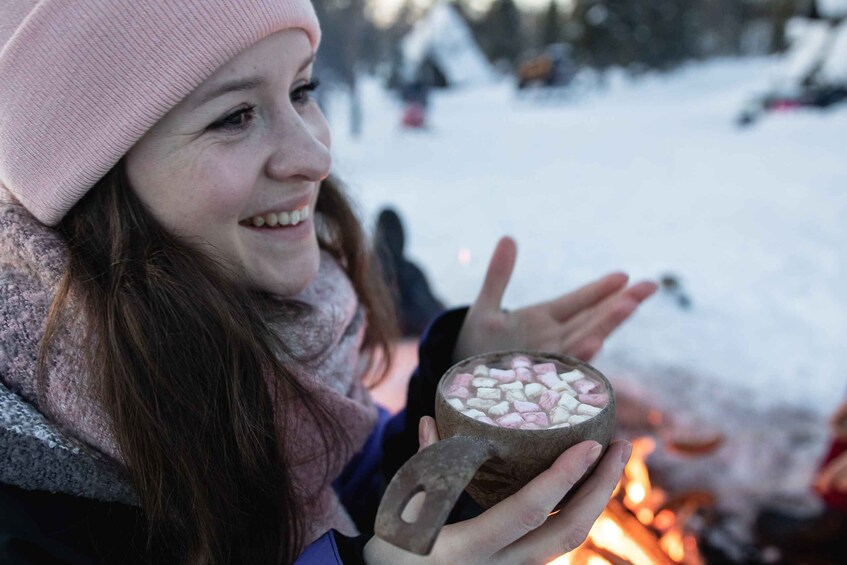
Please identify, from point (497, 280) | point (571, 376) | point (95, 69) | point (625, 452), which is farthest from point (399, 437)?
point (95, 69)

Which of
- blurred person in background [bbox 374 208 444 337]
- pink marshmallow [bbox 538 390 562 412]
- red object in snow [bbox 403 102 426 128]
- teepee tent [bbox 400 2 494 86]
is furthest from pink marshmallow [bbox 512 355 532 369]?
teepee tent [bbox 400 2 494 86]

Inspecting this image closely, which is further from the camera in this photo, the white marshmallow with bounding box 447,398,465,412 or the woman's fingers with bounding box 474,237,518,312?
the woman's fingers with bounding box 474,237,518,312

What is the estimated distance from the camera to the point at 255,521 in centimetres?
130

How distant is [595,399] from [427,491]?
0.41m

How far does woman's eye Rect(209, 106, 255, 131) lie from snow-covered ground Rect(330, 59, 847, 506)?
80cm

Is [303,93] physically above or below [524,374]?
above

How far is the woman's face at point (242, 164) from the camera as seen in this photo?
3.99ft

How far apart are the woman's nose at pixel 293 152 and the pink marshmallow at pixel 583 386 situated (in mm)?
690

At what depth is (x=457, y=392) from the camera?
1127 millimetres

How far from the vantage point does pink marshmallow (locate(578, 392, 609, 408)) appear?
1083 mm

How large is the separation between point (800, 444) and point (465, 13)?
27.1 meters

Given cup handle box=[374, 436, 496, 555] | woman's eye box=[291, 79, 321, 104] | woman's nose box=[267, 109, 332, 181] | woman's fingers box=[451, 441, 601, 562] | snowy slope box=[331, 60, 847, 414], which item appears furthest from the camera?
snowy slope box=[331, 60, 847, 414]

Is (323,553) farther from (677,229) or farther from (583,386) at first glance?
(677,229)

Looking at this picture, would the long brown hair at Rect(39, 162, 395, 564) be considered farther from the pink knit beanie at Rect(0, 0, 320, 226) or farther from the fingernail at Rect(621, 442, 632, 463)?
the fingernail at Rect(621, 442, 632, 463)
